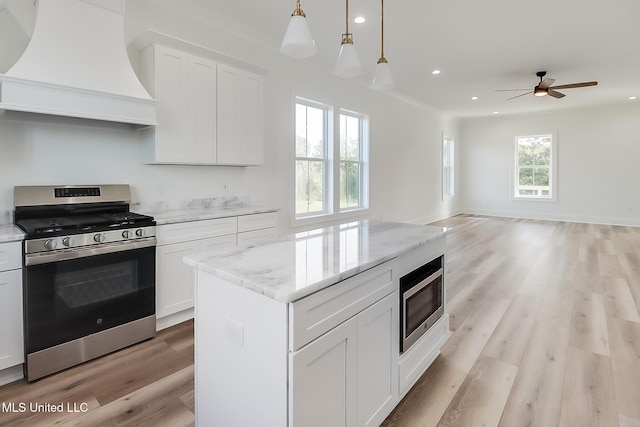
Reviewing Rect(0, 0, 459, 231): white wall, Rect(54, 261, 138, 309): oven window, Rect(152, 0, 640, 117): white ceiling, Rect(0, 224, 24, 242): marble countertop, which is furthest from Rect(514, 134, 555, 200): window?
Rect(0, 224, 24, 242): marble countertop

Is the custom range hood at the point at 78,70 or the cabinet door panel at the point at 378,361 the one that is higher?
the custom range hood at the point at 78,70

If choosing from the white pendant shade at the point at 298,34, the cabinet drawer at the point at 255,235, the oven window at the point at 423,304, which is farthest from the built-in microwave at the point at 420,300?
the cabinet drawer at the point at 255,235

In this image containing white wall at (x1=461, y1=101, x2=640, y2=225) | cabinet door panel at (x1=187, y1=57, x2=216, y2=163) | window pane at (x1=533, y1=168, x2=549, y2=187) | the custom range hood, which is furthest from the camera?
window pane at (x1=533, y1=168, x2=549, y2=187)

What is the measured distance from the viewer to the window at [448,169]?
953 cm

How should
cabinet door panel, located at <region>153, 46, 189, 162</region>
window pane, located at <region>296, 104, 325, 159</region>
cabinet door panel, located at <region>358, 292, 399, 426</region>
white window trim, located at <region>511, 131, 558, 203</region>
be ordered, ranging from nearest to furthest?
cabinet door panel, located at <region>358, 292, 399, 426</region>
cabinet door panel, located at <region>153, 46, 189, 162</region>
window pane, located at <region>296, 104, 325, 159</region>
white window trim, located at <region>511, 131, 558, 203</region>

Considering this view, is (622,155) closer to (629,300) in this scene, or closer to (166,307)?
(629,300)

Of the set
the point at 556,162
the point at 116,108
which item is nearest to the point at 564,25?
the point at 116,108

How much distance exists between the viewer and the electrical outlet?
128cm

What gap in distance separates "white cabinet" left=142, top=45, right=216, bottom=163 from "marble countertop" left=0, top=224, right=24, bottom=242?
107cm

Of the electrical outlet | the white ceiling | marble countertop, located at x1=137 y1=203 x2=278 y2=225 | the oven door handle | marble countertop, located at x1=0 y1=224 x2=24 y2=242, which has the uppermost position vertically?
the white ceiling

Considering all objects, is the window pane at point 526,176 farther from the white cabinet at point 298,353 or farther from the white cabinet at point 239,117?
the white cabinet at point 298,353

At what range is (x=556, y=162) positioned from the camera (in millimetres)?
8781

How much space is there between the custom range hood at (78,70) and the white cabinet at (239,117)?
76 centimetres
